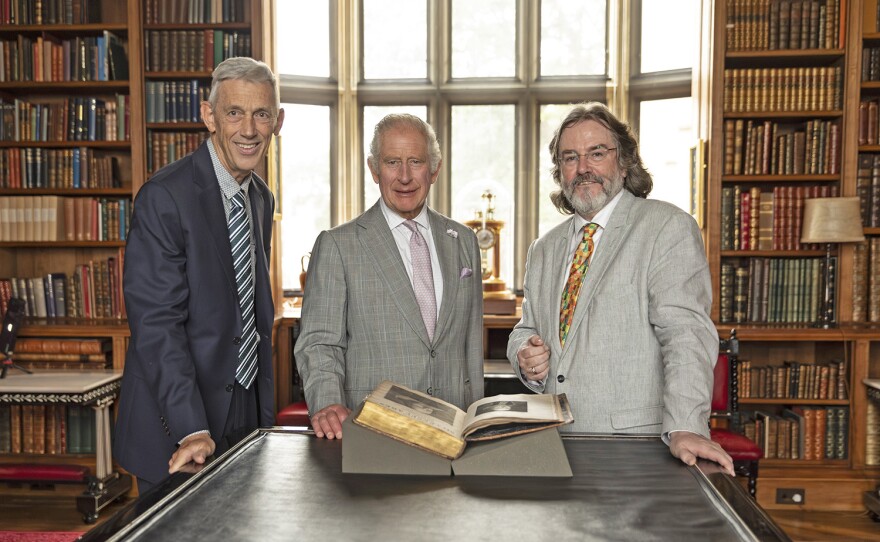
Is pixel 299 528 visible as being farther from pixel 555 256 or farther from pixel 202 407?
pixel 555 256

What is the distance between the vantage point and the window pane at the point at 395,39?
5.70 metres

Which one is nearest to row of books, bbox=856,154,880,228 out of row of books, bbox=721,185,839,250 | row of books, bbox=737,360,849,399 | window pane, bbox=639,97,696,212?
row of books, bbox=721,185,839,250

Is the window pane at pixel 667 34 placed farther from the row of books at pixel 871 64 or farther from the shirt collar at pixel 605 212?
the shirt collar at pixel 605 212

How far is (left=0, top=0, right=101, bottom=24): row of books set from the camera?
14.4ft

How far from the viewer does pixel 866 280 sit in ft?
14.2

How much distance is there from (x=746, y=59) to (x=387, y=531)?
4.13m

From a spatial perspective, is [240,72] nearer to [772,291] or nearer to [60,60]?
[60,60]

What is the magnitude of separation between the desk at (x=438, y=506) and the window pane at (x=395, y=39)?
468 centimetres

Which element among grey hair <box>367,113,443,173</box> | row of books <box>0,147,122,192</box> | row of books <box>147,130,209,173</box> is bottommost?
grey hair <box>367,113,443,173</box>

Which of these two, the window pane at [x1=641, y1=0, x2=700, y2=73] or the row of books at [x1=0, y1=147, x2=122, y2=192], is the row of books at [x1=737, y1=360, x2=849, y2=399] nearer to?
the window pane at [x1=641, y1=0, x2=700, y2=73]

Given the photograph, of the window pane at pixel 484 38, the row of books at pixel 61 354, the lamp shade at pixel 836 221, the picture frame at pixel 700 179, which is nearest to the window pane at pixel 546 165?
the window pane at pixel 484 38

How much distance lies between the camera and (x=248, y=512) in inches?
45.1

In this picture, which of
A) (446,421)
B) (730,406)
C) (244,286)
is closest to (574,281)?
(446,421)

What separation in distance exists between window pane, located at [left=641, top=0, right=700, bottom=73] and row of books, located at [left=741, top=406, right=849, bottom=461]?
2.44 metres
